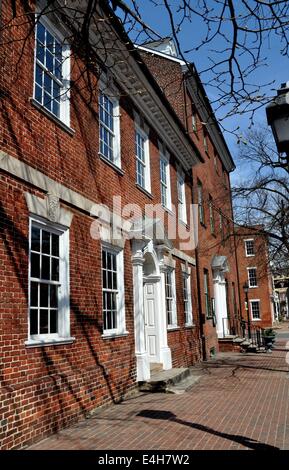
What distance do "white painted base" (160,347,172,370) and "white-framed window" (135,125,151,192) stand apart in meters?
4.43

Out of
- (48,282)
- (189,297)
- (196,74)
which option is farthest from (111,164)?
(189,297)

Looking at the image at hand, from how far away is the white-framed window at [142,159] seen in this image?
12.2 metres

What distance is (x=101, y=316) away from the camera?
883 centimetres

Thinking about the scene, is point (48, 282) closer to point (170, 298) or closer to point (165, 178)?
point (170, 298)

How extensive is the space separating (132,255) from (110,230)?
139cm

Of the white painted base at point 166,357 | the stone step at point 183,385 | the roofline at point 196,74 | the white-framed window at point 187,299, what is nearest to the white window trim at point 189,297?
the white-framed window at point 187,299

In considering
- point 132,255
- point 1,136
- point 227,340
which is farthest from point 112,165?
point 227,340

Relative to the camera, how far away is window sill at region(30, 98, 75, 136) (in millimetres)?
7123

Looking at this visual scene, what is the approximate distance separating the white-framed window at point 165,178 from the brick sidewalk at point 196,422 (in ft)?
19.0

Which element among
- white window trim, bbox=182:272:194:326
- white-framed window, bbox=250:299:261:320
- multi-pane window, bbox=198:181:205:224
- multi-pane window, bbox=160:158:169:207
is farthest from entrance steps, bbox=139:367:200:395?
white-framed window, bbox=250:299:261:320

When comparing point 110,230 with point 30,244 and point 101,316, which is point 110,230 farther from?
point 30,244

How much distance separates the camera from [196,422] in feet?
24.2

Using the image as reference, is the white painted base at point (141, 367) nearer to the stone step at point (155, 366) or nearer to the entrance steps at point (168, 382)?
the entrance steps at point (168, 382)

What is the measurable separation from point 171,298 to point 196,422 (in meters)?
6.77
